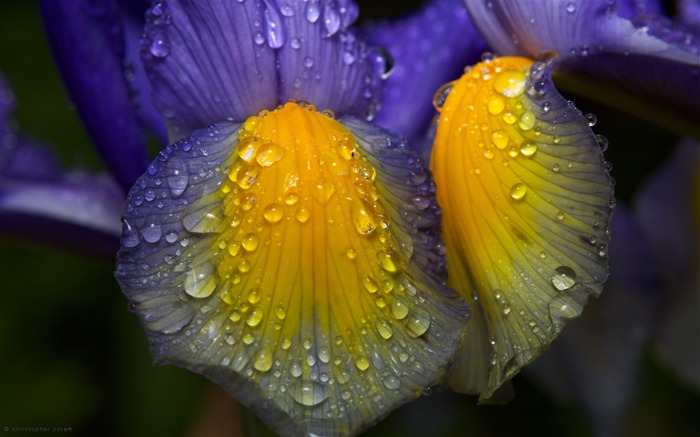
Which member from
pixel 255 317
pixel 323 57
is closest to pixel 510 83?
Result: pixel 323 57

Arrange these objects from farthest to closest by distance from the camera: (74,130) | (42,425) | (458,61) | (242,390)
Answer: (74,130), (42,425), (458,61), (242,390)

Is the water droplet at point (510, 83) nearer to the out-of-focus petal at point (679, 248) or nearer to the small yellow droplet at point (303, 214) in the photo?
the small yellow droplet at point (303, 214)

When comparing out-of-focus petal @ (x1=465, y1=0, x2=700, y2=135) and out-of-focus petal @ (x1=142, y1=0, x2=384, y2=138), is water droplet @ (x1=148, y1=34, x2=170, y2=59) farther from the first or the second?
out-of-focus petal @ (x1=465, y1=0, x2=700, y2=135)

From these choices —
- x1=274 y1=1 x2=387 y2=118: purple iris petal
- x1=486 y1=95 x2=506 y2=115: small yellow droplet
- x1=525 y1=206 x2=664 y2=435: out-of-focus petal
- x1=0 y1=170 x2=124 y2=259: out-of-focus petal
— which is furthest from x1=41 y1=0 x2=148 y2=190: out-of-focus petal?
x1=525 y1=206 x2=664 y2=435: out-of-focus petal

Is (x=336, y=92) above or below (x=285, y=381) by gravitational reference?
above

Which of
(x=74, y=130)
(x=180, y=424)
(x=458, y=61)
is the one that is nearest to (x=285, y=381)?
(x=458, y=61)

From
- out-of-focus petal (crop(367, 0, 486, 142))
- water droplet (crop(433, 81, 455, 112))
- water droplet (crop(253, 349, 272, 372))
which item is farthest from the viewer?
out-of-focus petal (crop(367, 0, 486, 142))

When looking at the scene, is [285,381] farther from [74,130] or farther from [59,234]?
[74,130]

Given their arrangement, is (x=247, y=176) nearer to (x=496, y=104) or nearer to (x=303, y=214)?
(x=303, y=214)
